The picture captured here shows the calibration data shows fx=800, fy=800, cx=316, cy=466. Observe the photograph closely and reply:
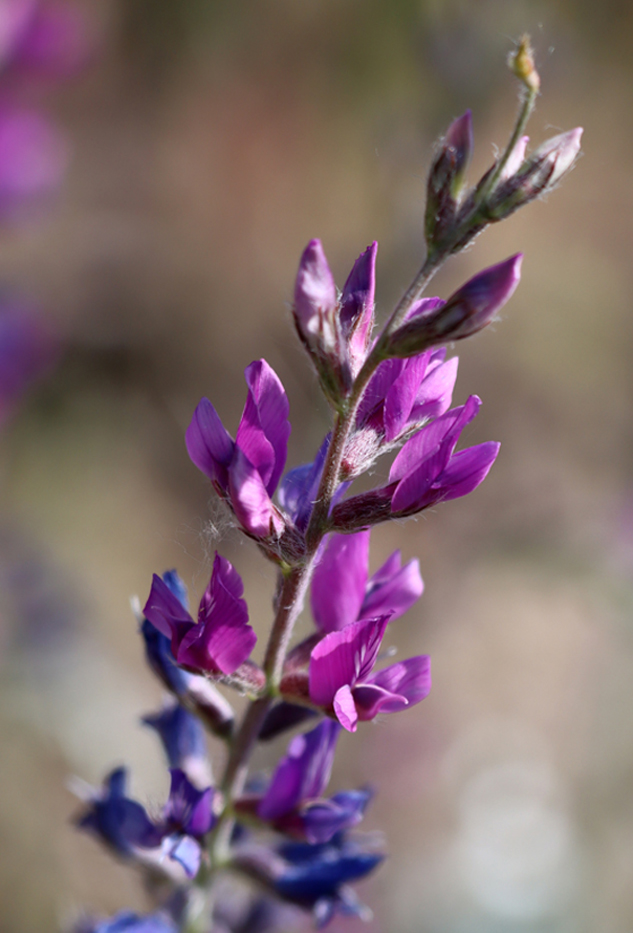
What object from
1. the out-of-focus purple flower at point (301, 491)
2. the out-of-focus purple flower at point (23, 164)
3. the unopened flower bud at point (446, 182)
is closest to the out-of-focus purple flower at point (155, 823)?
the out-of-focus purple flower at point (301, 491)

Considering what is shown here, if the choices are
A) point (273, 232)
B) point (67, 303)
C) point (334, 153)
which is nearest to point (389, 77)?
point (334, 153)

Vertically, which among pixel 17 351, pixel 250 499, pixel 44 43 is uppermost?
Result: pixel 44 43

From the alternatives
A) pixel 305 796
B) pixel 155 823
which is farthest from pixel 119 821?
pixel 305 796

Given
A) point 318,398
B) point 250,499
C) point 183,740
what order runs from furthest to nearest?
point 318,398
point 183,740
point 250,499

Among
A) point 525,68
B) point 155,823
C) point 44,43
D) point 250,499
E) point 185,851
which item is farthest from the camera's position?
point 44,43

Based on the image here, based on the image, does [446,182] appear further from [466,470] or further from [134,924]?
[134,924]

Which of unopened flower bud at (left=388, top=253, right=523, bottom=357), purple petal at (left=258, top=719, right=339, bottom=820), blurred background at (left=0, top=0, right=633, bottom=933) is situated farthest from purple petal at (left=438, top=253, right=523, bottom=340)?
blurred background at (left=0, top=0, right=633, bottom=933)
